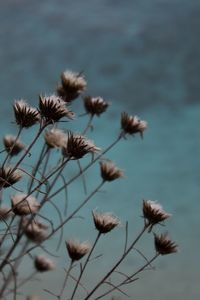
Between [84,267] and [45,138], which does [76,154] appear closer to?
[84,267]

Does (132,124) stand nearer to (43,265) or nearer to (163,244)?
(163,244)

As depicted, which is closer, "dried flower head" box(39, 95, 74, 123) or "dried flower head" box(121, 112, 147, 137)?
"dried flower head" box(39, 95, 74, 123)

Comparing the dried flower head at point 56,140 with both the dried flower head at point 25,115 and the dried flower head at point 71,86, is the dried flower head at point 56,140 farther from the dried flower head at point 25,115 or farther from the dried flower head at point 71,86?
the dried flower head at point 25,115

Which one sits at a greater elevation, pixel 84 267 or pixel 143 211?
pixel 143 211

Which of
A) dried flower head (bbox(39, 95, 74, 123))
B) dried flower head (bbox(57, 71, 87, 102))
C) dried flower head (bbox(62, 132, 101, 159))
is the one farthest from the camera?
dried flower head (bbox(57, 71, 87, 102))

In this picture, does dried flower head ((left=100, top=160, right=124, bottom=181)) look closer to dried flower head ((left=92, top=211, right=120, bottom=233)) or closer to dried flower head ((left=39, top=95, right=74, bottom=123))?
dried flower head ((left=92, top=211, right=120, bottom=233))

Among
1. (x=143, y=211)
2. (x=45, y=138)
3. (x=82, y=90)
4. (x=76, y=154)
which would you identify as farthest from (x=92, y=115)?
(x=76, y=154)

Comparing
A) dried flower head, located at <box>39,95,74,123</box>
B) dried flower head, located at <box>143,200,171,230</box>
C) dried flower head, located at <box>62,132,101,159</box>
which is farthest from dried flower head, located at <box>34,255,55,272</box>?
dried flower head, located at <box>39,95,74,123</box>
